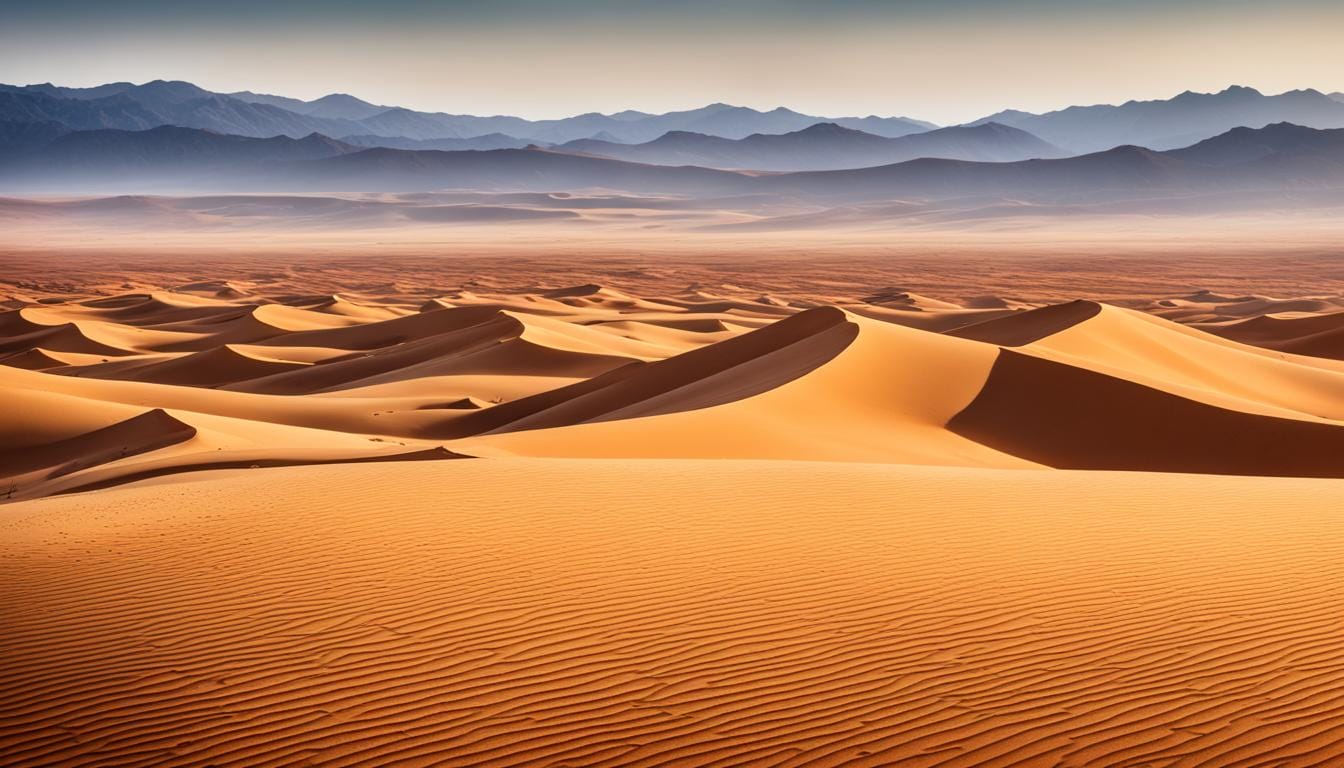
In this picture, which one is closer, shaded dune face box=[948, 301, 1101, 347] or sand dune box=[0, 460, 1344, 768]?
sand dune box=[0, 460, 1344, 768]

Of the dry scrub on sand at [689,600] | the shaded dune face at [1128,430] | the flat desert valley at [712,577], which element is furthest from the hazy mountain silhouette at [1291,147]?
the dry scrub on sand at [689,600]

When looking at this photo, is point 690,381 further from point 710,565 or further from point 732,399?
point 710,565

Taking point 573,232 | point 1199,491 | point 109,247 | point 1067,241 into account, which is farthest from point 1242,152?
point 1199,491

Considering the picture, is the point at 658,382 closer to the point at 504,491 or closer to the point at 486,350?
the point at 486,350

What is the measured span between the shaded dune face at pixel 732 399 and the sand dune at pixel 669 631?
5.53 m

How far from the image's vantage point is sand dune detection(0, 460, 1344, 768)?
15.8ft

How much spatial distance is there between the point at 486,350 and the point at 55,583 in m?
23.4

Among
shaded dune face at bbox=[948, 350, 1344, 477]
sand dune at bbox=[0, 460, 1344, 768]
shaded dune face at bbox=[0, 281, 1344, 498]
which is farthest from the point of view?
shaded dune face at bbox=[948, 350, 1344, 477]

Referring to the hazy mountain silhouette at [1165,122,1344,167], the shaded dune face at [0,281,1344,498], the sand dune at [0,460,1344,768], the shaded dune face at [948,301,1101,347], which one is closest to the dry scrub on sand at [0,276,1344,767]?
the sand dune at [0,460,1344,768]

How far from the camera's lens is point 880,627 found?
6.01 metres

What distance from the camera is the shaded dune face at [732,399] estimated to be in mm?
15086

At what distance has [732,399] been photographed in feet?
56.7

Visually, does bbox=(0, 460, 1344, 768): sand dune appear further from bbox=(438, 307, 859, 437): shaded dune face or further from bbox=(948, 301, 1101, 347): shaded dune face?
bbox=(948, 301, 1101, 347): shaded dune face

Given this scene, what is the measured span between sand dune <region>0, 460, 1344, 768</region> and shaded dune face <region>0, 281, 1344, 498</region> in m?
5.53
